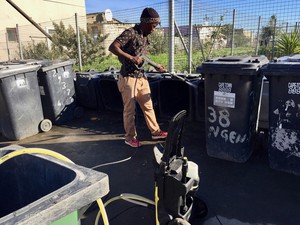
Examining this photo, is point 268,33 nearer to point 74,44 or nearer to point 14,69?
point 14,69

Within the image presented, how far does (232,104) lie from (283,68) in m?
0.62

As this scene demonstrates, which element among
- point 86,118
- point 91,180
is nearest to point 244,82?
point 91,180

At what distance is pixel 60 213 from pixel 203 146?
285 centimetres

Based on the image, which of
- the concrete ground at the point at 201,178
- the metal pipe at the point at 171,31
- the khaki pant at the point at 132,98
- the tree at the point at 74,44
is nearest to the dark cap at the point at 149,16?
the khaki pant at the point at 132,98

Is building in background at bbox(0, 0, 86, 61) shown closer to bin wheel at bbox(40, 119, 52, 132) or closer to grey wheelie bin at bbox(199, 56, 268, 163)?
bin wheel at bbox(40, 119, 52, 132)

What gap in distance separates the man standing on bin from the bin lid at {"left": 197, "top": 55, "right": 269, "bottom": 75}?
0.86 m

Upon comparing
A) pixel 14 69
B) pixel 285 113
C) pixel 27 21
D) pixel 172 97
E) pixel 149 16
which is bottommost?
pixel 172 97

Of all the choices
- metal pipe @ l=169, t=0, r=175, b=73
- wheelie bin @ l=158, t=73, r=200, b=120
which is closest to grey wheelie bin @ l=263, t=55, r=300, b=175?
wheelie bin @ l=158, t=73, r=200, b=120

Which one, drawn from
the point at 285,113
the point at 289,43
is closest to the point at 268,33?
the point at 289,43

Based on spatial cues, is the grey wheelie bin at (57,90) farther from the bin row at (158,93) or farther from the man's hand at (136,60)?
the man's hand at (136,60)

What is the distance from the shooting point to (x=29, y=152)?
1393 mm

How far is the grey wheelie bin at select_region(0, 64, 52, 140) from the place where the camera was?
13.0ft

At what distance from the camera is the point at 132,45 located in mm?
3434

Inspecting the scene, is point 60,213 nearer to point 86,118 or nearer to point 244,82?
point 244,82
